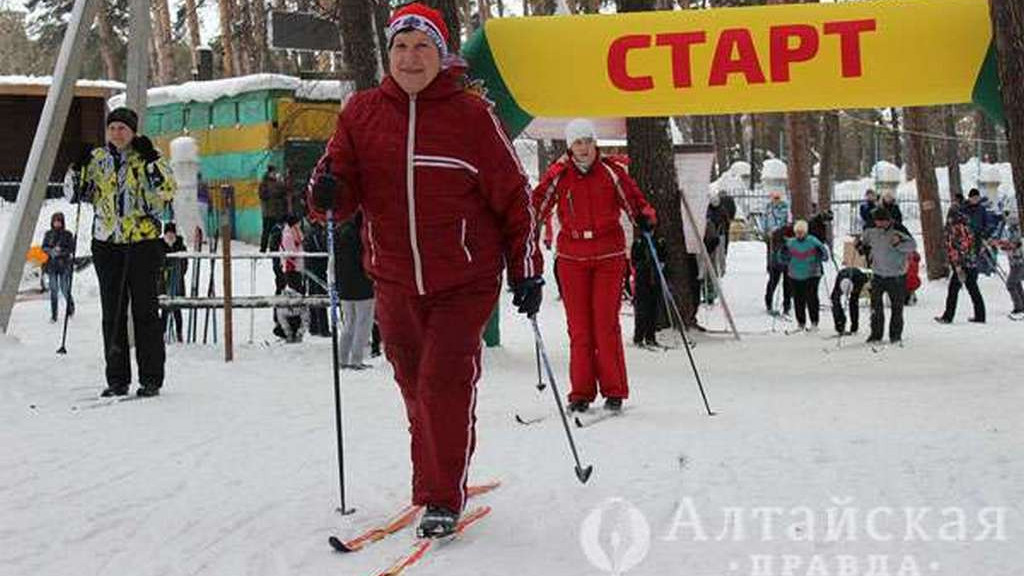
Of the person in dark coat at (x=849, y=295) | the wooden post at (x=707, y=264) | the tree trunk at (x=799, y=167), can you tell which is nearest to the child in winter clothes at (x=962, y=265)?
the person in dark coat at (x=849, y=295)

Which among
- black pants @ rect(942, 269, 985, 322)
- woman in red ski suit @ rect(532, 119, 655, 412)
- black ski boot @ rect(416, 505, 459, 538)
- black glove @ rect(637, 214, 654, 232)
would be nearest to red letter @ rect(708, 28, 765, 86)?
black glove @ rect(637, 214, 654, 232)

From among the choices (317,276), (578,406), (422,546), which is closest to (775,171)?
(317,276)

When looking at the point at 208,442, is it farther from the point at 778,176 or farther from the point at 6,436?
the point at 778,176

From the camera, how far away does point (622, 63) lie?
9281 millimetres

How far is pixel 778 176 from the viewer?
33.3 metres

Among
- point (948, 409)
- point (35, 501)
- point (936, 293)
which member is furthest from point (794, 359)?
point (936, 293)

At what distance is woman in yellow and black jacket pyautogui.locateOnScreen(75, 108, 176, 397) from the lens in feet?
22.9

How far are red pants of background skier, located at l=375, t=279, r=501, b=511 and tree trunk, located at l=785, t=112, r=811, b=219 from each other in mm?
18354

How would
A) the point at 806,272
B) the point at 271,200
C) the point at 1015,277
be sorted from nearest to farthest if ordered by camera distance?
the point at 806,272
the point at 1015,277
the point at 271,200

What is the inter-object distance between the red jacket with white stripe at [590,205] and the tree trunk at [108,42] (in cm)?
2735

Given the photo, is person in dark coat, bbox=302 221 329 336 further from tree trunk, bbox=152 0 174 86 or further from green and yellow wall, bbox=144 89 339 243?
tree trunk, bbox=152 0 174 86

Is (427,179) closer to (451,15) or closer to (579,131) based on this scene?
(579,131)

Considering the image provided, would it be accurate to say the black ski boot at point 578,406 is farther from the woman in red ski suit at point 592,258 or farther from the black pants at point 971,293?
the black pants at point 971,293

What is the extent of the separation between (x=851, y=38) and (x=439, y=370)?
615cm
